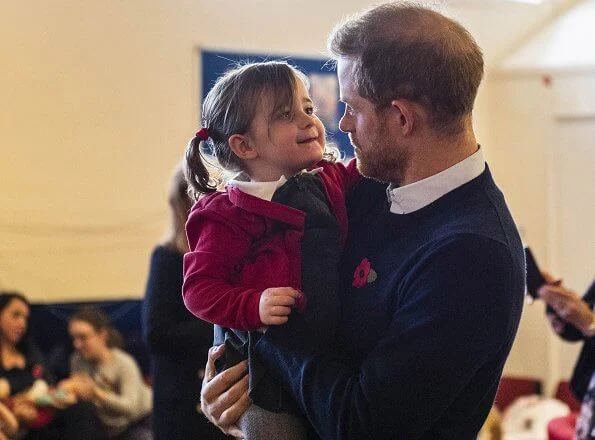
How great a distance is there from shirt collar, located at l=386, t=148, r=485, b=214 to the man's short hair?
7 centimetres

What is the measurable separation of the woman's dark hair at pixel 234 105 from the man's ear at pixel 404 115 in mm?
279

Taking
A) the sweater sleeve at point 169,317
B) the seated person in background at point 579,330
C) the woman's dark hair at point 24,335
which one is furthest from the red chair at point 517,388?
the sweater sleeve at point 169,317

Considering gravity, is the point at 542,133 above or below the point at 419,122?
below

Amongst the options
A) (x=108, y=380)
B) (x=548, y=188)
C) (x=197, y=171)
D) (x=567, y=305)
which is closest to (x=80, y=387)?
(x=108, y=380)

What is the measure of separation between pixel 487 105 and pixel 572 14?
0.84 meters

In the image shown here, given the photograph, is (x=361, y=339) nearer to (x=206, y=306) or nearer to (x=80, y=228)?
(x=206, y=306)

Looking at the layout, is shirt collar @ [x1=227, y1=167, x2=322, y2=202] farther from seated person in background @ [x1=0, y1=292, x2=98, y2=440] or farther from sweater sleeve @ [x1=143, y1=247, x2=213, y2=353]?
seated person in background @ [x1=0, y1=292, x2=98, y2=440]

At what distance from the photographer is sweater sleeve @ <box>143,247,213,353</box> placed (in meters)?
2.79

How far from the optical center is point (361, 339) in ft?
4.57

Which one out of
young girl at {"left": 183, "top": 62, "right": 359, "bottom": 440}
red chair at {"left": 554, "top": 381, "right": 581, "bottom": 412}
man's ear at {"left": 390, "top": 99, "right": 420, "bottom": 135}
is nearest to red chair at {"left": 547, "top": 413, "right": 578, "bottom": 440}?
red chair at {"left": 554, "top": 381, "right": 581, "bottom": 412}

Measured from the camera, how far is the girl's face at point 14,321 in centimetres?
415

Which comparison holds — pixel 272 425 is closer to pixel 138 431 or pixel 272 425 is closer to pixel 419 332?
pixel 419 332

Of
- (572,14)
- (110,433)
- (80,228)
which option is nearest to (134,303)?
(80,228)

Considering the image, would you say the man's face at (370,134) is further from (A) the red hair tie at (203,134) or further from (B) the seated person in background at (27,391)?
(B) the seated person in background at (27,391)
